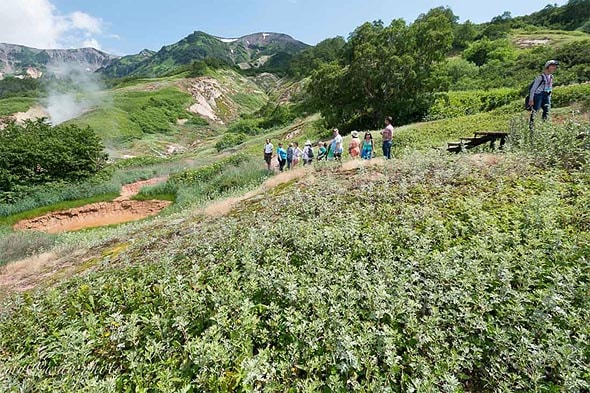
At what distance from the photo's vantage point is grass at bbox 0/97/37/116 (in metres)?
48.8

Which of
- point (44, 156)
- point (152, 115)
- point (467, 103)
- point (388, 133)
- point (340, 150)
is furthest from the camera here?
point (152, 115)

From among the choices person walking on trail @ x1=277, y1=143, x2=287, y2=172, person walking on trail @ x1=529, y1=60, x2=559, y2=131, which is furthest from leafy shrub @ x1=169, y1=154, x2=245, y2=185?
person walking on trail @ x1=529, y1=60, x2=559, y2=131

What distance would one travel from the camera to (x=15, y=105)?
169ft

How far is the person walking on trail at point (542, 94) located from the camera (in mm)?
7157

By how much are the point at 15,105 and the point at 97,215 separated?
46.7 m

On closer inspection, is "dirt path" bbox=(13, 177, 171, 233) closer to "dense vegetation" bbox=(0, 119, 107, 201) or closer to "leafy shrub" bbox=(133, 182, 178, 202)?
"leafy shrub" bbox=(133, 182, 178, 202)

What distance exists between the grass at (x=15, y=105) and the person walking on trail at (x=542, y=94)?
208 ft

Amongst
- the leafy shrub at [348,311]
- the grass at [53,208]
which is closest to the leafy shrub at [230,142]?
the grass at [53,208]

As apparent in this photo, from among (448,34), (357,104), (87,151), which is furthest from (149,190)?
(448,34)

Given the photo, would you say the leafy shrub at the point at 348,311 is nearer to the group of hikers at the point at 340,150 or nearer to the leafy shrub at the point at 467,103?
the group of hikers at the point at 340,150

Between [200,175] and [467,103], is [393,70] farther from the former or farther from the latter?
[200,175]

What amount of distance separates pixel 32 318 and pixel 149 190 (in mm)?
19633

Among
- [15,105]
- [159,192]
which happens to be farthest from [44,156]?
[15,105]

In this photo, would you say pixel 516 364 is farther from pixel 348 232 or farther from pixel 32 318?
pixel 32 318
